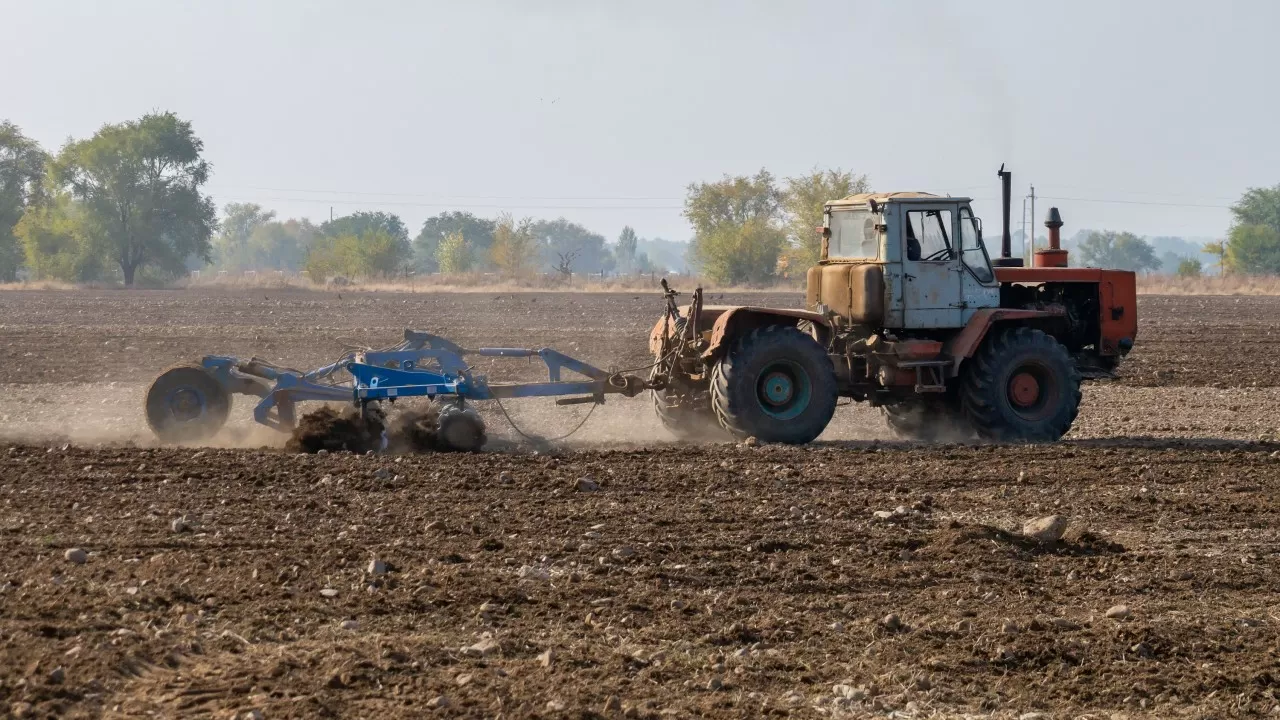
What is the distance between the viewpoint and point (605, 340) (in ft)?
82.0

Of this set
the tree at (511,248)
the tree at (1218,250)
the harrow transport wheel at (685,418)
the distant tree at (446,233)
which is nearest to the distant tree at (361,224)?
the distant tree at (446,233)

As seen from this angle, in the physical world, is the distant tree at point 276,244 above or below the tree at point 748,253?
above

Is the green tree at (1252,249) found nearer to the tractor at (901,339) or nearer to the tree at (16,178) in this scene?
the tree at (16,178)

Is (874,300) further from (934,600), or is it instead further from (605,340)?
(605,340)

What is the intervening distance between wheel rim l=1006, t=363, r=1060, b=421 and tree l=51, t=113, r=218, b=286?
2653 inches

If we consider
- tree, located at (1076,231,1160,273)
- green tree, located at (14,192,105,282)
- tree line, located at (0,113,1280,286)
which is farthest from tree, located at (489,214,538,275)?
tree, located at (1076,231,1160,273)

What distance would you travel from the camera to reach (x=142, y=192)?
254ft

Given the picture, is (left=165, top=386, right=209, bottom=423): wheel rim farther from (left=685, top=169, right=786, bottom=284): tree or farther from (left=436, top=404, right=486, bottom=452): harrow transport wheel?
(left=685, top=169, right=786, bottom=284): tree

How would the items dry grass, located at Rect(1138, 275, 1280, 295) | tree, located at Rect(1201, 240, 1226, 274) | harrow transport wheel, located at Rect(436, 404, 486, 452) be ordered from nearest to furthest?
harrow transport wheel, located at Rect(436, 404, 486, 452)
dry grass, located at Rect(1138, 275, 1280, 295)
tree, located at Rect(1201, 240, 1226, 274)

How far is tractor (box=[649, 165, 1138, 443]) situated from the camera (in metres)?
12.3

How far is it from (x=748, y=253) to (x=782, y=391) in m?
62.4

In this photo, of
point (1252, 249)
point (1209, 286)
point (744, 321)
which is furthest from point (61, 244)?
point (744, 321)

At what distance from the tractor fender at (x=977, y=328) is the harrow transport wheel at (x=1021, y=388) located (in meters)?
0.14

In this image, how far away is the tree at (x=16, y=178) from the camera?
79.8 metres
